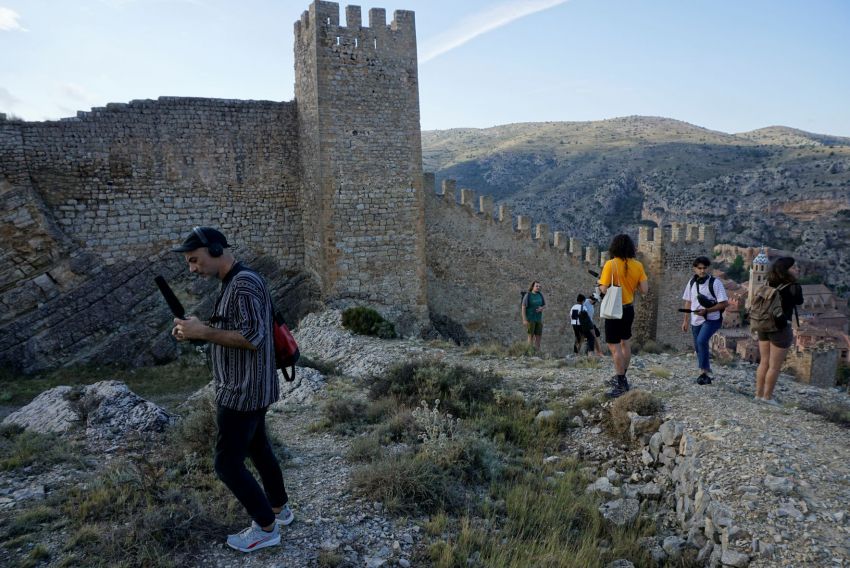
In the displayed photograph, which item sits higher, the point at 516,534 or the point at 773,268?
the point at 773,268

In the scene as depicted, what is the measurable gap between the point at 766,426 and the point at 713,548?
7.00ft

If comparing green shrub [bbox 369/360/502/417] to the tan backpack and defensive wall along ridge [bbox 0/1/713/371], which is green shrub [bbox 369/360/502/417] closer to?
the tan backpack

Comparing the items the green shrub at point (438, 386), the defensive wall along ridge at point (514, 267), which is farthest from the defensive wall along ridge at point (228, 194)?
the green shrub at point (438, 386)

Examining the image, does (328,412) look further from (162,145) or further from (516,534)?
(162,145)

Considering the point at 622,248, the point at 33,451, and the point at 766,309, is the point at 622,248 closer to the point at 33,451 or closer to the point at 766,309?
the point at 766,309

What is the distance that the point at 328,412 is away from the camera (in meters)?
6.83

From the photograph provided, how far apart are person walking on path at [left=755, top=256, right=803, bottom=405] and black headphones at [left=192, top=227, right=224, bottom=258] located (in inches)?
235

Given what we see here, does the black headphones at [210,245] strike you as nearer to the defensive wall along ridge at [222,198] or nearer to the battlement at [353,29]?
the defensive wall along ridge at [222,198]

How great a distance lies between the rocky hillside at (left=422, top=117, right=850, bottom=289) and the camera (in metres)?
50.0

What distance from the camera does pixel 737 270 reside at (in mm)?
48969

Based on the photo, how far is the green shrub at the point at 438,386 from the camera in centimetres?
703

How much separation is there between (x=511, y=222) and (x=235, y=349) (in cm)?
1342

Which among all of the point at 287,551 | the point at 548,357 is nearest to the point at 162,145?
the point at 548,357

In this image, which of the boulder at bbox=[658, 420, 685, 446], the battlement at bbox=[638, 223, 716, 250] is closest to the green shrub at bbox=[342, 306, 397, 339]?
the boulder at bbox=[658, 420, 685, 446]
